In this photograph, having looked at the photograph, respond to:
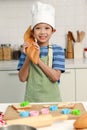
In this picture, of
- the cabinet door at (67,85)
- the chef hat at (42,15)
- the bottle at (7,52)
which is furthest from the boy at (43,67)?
the bottle at (7,52)

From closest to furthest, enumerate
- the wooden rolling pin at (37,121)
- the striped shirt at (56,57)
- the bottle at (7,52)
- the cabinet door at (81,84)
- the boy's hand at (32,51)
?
the wooden rolling pin at (37,121), the boy's hand at (32,51), the striped shirt at (56,57), the cabinet door at (81,84), the bottle at (7,52)

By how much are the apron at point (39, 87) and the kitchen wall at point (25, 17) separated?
122 centimetres

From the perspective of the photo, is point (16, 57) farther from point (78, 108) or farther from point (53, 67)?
point (78, 108)

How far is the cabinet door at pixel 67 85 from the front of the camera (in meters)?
2.27

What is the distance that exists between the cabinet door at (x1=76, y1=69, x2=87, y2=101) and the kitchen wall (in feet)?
1.72

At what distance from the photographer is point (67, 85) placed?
2.29 metres

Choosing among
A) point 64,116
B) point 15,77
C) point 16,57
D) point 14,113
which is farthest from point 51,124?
point 16,57

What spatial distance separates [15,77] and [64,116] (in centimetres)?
137

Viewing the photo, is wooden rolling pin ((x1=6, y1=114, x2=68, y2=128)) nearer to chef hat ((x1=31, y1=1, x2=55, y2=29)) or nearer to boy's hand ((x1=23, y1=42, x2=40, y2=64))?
boy's hand ((x1=23, y1=42, x2=40, y2=64))

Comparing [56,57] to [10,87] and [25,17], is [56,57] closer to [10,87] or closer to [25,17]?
[10,87]

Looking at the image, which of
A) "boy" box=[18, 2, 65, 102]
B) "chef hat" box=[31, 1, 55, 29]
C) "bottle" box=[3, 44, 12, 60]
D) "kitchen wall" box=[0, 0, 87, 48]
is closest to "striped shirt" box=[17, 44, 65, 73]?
"boy" box=[18, 2, 65, 102]

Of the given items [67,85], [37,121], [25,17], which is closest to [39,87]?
[37,121]

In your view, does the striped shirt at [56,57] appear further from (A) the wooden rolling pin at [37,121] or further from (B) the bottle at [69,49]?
(B) the bottle at [69,49]

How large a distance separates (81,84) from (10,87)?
56 centimetres
